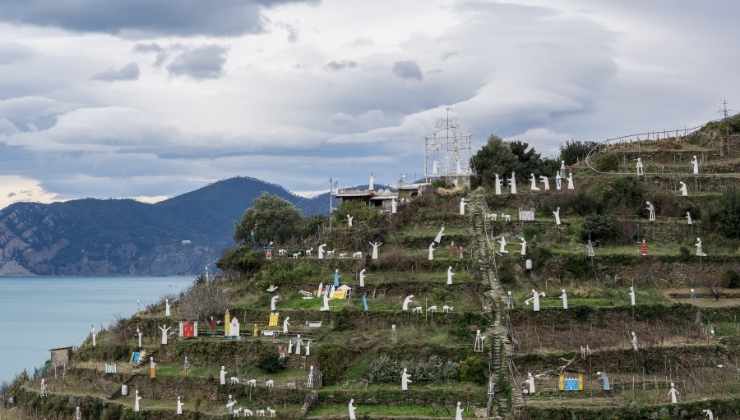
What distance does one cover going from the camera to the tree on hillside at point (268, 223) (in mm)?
73512

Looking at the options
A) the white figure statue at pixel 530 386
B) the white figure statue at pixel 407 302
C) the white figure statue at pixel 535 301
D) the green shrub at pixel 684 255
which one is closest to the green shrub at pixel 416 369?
the white figure statue at pixel 530 386

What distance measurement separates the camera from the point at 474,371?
38.3 m

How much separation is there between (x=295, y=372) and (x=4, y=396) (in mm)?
16652

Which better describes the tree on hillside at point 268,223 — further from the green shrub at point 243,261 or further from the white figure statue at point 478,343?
the white figure statue at point 478,343

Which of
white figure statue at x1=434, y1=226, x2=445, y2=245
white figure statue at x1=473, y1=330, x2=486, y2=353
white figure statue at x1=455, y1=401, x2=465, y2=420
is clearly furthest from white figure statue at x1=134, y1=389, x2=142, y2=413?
white figure statue at x1=434, y1=226, x2=445, y2=245

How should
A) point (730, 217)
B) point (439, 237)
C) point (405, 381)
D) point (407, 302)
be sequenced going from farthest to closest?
point (439, 237), point (730, 217), point (407, 302), point (405, 381)

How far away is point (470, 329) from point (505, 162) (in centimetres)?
2470

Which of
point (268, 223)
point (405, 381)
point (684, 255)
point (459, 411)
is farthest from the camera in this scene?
point (268, 223)

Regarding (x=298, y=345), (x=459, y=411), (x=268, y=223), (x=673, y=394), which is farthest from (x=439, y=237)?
(x=268, y=223)

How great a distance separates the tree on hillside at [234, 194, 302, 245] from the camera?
7351 centimetres

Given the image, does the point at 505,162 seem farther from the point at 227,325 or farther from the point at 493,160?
the point at 227,325

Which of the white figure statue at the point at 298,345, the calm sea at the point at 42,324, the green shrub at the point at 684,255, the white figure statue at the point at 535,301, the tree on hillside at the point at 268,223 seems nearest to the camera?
the white figure statue at the point at 535,301

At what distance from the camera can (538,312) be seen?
4156 centimetres

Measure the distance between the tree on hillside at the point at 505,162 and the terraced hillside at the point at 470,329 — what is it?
Result: 9540 mm
